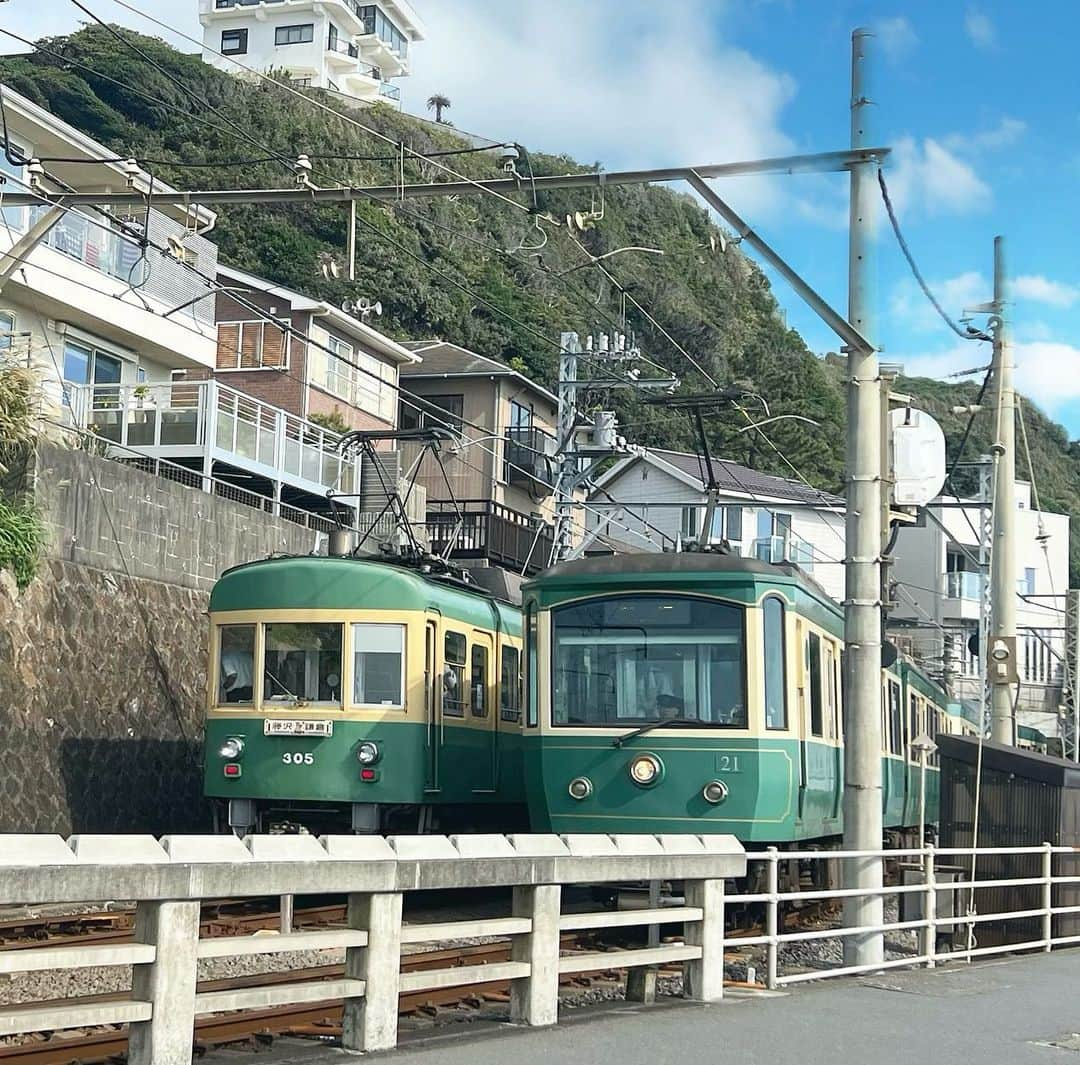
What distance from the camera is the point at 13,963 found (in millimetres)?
5934

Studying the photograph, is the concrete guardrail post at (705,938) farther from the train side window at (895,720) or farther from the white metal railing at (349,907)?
the train side window at (895,720)

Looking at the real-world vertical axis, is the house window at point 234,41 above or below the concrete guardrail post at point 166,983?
above

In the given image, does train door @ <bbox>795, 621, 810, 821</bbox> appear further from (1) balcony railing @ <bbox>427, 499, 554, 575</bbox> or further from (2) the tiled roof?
(2) the tiled roof

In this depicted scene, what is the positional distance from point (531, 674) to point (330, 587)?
2.74 metres

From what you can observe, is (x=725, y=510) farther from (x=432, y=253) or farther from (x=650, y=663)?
(x=650, y=663)

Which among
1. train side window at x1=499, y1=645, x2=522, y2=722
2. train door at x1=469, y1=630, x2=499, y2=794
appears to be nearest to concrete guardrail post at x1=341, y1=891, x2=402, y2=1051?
train door at x1=469, y1=630, x2=499, y2=794

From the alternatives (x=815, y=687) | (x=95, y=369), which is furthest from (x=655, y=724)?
(x=95, y=369)

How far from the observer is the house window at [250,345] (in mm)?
37719

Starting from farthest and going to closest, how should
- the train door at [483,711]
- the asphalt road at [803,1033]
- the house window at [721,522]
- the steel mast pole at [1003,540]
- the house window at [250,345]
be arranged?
the house window at [721,522] → the house window at [250,345] → the steel mast pole at [1003,540] → the train door at [483,711] → the asphalt road at [803,1033]

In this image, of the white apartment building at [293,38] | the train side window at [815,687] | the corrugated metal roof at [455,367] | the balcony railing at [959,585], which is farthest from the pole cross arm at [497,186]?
the white apartment building at [293,38]

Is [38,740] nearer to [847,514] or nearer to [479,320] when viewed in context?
[847,514]

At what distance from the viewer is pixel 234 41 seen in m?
101

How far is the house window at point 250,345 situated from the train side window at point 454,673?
21.7m

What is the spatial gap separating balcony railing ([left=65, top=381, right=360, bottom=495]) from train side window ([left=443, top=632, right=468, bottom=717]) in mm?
11335
